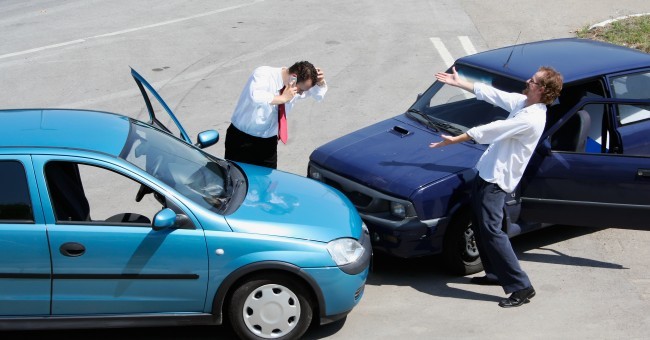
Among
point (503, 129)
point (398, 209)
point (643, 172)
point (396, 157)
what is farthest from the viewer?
point (396, 157)

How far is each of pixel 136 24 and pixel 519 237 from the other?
10.3 meters

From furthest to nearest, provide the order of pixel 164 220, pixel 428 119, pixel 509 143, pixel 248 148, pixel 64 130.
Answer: pixel 428 119
pixel 248 148
pixel 509 143
pixel 64 130
pixel 164 220

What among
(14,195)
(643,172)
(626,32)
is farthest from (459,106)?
(626,32)

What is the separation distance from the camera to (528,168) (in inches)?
311

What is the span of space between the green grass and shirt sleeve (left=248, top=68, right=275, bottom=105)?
814 centimetres

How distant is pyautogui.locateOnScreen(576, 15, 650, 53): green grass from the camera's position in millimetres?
14805

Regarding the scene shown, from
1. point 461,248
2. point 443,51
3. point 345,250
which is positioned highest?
point 443,51

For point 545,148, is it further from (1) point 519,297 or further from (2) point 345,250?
(2) point 345,250

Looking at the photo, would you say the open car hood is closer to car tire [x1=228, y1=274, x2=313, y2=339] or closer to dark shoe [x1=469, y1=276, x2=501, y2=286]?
dark shoe [x1=469, y1=276, x2=501, y2=286]

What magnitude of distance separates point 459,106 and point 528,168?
1.24m

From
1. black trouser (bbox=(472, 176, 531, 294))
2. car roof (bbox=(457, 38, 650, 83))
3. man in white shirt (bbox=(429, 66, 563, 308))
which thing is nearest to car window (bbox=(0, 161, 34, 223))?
man in white shirt (bbox=(429, 66, 563, 308))

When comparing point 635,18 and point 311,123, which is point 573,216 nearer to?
point 311,123

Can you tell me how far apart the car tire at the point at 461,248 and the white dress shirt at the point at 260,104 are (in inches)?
71.7

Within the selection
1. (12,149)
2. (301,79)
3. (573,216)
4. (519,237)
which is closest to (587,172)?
(573,216)
